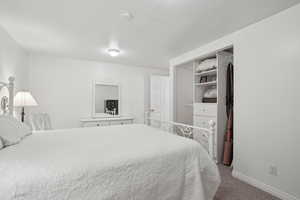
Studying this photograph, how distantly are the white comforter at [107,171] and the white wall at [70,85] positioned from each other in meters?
2.35

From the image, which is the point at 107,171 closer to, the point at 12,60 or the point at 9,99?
the point at 9,99

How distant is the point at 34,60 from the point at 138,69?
2.64 metres

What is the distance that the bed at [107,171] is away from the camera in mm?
983

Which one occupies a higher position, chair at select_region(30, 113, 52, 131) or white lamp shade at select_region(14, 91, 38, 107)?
white lamp shade at select_region(14, 91, 38, 107)

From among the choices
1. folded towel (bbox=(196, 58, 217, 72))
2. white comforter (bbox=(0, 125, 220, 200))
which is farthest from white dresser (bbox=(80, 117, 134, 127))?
folded towel (bbox=(196, 58, 217, 72))

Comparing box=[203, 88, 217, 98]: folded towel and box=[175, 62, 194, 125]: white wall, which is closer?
box=[203, 88, 217, 98]: folded towel

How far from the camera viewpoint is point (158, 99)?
15.5 feet

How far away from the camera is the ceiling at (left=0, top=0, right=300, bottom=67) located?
175 cm

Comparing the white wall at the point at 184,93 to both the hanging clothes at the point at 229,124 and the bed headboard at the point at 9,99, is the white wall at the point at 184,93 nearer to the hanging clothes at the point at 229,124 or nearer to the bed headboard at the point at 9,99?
the hanging clothes at the point at 229,124

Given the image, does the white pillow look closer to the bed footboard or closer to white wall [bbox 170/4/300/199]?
the bed footboard

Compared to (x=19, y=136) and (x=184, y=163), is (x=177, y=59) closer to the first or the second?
(x=184, y=163)

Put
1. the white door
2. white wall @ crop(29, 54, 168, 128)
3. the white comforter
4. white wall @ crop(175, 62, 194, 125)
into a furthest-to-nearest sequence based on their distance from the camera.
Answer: the white door, white wall @ crop(175, 62, 194, 125), white wall @ crop(29, 54, 168, 128), the white comforter

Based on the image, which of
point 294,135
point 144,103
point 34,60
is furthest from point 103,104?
point 294,135

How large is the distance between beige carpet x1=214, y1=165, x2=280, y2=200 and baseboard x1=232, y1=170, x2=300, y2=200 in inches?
2.3
